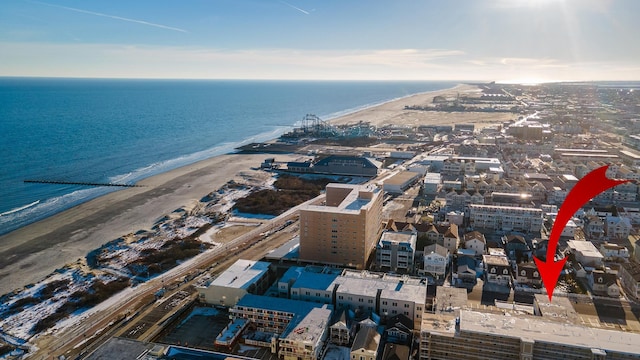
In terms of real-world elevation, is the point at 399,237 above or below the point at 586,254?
above

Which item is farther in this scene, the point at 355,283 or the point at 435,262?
the point at 435,262

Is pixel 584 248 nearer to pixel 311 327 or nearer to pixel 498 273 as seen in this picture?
pixel 498 273

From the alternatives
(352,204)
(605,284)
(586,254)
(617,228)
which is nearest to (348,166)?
(352,204)

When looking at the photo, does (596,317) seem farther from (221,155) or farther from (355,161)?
(221,155)

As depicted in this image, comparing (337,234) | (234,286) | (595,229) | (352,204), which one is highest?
(352,204)

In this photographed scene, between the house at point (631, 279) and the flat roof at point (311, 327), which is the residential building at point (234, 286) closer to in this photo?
the flat roof at point (311, 327)

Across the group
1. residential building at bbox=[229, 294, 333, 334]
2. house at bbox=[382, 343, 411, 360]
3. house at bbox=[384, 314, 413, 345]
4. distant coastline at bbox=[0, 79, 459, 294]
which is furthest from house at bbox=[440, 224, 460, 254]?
distant coastline at bbox=[0, 79, 459, 294]

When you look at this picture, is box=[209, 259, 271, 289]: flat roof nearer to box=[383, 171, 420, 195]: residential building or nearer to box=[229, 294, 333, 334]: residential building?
box=[229, 294, 333, 334]: residential building
